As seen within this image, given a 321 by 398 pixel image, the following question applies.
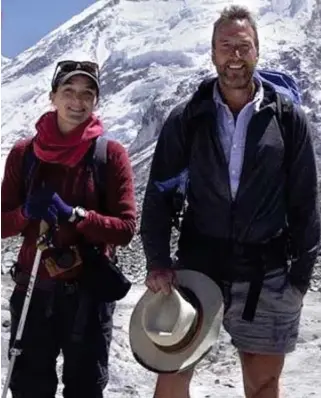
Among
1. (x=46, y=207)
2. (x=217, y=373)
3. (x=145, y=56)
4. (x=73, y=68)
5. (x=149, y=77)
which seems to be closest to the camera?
(x=46, y=207)

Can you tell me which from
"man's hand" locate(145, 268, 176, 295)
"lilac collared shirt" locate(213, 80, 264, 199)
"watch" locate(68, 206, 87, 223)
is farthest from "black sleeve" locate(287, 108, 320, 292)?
"watch" locate(68, 206, 87, 223)

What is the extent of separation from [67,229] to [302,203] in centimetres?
85


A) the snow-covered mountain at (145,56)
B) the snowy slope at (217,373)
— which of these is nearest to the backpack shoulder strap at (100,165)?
the snowy slope at (217,373)

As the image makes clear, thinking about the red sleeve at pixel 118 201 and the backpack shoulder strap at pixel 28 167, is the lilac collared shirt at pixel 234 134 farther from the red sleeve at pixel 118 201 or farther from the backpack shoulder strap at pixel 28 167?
the backpack shoulder strap at pixel 28 167

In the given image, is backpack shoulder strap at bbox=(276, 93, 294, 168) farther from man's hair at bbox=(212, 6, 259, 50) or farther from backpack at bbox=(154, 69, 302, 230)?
man's hair at bbox=(212, 6, 259, 50)

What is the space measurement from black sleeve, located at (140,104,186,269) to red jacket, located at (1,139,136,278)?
0.07m

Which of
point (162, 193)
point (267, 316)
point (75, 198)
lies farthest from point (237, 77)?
point (267, 316)

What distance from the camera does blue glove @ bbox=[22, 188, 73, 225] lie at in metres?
3.34

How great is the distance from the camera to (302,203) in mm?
3408

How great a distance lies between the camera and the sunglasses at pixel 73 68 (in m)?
3.55

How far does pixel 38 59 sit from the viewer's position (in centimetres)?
14200

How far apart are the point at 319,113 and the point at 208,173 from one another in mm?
39403

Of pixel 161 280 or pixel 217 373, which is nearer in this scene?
pixel 161 280

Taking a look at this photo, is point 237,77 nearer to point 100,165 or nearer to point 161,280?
point 100,165
